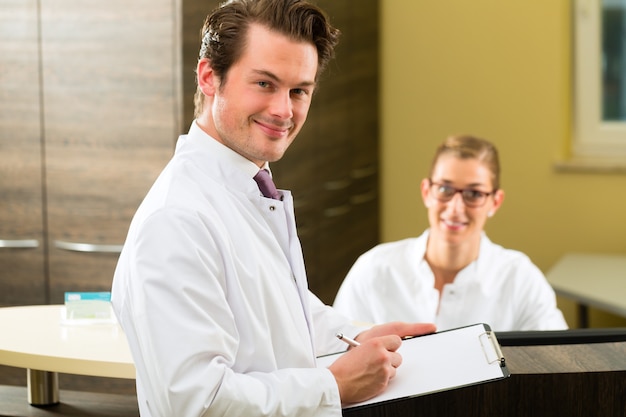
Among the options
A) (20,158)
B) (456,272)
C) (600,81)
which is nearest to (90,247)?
(20,158)

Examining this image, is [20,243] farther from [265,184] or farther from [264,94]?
[264,94]

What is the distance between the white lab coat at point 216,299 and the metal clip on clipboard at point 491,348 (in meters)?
0.23

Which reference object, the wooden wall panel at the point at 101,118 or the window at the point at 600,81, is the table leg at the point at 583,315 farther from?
the wooden wall panel at the point at 101,118

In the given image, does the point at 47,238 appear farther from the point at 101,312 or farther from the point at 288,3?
the point at 288,3

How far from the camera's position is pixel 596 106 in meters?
4.75

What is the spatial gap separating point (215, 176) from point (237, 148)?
0.18 feet

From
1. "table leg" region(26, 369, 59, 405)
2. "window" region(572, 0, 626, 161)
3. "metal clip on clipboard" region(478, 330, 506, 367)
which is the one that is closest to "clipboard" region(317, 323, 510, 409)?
"metal clip on clipboard" region(478, 330, 506, 367)

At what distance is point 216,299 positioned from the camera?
4.29ft

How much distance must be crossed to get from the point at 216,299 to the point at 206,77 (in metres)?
0.36

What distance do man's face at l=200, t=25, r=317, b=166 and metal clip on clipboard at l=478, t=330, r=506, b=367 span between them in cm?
41

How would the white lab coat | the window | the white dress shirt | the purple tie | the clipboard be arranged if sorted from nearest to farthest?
the white lab coat < the clipboard < the purple tie < the white dress shirt < the window

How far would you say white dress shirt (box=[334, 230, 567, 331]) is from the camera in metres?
2.61

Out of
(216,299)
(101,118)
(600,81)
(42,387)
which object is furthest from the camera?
(600,81)

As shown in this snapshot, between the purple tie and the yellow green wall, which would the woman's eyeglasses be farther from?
the yellow green wall
